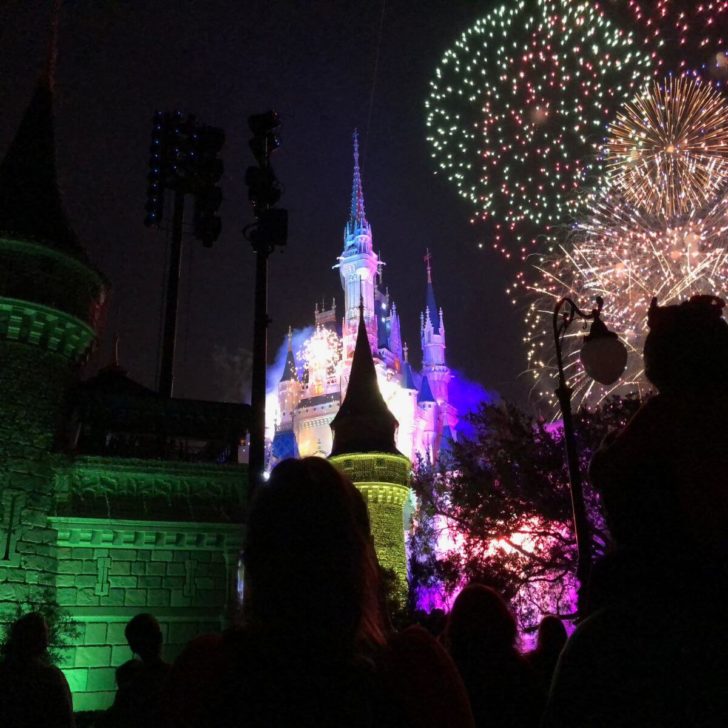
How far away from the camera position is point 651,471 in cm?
180

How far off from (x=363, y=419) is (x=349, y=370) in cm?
5039

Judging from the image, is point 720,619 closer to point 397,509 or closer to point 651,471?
point 651,471

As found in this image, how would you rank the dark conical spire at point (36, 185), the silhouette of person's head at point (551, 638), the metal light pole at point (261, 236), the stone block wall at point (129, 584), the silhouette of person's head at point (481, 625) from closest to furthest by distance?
Answer: the silhouette of person's head at point (481, 625) → the silhouette of person's head at point (551, 638) → the metal light pole at point (261, 236) → the stone block wall at point (129, 584) → the dark conical spire at point (36, 185)

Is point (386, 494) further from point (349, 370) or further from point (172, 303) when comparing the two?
point (349, 370)

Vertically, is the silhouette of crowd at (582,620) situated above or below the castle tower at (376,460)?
below

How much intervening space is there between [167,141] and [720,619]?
71.3 feet

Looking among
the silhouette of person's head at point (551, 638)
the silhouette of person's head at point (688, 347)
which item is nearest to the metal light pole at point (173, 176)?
the silhouette of person's head at point (551, 638)

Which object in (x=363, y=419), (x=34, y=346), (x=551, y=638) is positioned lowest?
(x=551, y=638)

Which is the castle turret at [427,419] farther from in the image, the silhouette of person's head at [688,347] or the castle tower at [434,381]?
the silhouette of person's head at [688,347]

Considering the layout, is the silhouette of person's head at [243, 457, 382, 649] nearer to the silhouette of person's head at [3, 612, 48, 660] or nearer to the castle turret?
the silhouette of person's head at [3, 612, 48, 660]

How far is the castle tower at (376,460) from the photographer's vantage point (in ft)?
97.2

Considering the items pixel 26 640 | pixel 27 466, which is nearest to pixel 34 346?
pixel 27 466

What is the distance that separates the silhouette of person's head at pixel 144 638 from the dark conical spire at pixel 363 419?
25.5 meters

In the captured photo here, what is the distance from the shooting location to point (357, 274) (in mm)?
90625
